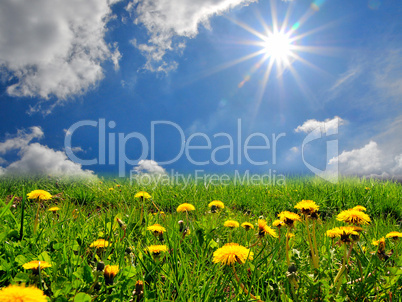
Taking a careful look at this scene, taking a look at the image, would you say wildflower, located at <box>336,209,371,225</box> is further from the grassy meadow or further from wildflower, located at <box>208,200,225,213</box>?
wildflower, located at <box>208,200,225,213</box>

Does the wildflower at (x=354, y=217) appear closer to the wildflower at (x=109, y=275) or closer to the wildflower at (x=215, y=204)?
the wildflower at (x=215, y=204)

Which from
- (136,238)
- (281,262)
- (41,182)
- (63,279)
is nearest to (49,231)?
(136,238)

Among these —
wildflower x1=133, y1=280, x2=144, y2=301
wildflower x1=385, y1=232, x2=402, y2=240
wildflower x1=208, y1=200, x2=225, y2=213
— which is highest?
wildflower x1=208, y1=200, x2=225, y2=213

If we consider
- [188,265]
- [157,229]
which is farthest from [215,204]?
[188,265]

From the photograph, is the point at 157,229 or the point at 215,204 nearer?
the point at 157,229

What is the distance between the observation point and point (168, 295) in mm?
1380

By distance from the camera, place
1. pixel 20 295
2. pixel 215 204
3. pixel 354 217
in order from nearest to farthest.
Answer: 1. pixel 20 295
2. pixel 354 217
3. pixel 215 204

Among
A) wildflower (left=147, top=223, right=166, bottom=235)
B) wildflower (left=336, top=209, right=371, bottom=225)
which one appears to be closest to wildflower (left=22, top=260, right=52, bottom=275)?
wildflower (left=147, top=223, right=166, bottom=235)

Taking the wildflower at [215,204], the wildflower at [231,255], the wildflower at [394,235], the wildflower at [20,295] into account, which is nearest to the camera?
the wildflower at [20,295]

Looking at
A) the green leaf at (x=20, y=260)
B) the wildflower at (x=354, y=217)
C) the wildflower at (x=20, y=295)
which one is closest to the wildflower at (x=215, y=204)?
the wildflower at (x=354, y=217)

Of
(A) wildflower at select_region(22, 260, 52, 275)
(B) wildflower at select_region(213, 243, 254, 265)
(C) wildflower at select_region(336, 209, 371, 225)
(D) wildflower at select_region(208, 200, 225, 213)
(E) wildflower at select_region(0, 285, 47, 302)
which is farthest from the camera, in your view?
(D) wildflower at select_region(208, 200, 225, 213)

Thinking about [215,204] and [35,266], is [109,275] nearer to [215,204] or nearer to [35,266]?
[35,266]

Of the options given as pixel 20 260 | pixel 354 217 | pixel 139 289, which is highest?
pixel 354 217

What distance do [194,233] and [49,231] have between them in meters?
1.03
